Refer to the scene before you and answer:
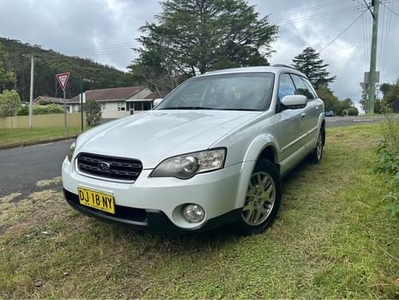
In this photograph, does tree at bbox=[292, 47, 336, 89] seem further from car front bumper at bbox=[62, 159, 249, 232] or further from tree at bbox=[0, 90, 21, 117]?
car front bumper at bbox=[62, 159, 249, 232]

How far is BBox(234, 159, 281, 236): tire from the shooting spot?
2.64m

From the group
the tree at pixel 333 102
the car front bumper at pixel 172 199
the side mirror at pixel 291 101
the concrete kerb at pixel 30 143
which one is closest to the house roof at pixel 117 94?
the tree at pixel 333 102

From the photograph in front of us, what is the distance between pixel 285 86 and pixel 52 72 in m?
64.2

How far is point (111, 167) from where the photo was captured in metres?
2.40

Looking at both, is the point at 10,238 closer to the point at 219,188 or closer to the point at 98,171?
the point at 98,171

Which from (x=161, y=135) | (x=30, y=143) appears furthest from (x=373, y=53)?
(x=161, y=135)

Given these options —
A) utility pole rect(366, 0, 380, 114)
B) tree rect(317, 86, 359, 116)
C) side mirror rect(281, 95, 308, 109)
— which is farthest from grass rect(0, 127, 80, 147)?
tree rect(317, 86, 359, 116)

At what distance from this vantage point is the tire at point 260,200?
264 centimetres

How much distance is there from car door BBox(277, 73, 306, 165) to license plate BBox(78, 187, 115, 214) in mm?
1775

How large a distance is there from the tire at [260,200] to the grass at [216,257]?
0.31 ft

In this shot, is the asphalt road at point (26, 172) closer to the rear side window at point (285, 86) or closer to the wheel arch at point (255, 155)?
the wheel arch at point (255, 155)

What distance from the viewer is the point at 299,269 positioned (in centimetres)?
222

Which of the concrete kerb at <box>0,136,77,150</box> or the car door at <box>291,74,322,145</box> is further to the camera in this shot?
the concrete kerb at <box>0,136,77,150</box>

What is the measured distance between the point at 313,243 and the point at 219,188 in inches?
35.6
